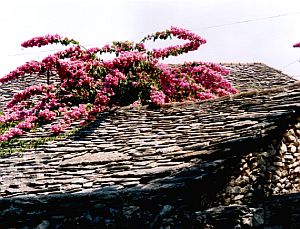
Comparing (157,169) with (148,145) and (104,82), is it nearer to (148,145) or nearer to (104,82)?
(148,145)

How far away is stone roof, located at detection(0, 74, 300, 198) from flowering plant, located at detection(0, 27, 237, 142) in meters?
1.39

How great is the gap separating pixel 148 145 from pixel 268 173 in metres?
1.87

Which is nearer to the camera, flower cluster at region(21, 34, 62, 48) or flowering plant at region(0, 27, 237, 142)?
flowering plant at region(0, 27, 237, 142)

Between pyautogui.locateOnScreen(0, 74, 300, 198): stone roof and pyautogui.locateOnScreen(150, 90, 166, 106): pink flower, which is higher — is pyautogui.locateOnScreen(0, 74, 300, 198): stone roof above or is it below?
below

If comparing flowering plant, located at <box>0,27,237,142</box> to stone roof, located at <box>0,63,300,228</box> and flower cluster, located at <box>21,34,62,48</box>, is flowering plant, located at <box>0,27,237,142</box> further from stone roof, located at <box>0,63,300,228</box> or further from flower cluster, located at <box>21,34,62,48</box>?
stone roof, located at <box>0,63,300,228</box>

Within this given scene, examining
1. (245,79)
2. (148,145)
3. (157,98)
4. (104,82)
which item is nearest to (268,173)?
(148,145)

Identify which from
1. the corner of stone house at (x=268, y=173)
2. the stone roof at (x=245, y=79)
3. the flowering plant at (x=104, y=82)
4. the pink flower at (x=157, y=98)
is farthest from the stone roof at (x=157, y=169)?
the stone roof at (x=245, y=79)

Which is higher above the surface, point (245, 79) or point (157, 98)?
point (157, 98)

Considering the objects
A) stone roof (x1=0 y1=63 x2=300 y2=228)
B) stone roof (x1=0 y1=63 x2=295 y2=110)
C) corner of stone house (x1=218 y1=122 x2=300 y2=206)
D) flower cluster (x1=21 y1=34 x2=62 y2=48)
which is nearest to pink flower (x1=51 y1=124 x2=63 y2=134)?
stone roof (x1=0 y1=63 x2=300 y2=228)

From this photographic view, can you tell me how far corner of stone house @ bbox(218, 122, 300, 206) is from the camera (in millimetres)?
6262

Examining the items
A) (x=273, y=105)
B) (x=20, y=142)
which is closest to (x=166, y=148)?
(x=273, y=105)

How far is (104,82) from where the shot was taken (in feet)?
36.7

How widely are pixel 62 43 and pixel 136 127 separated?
186 inches

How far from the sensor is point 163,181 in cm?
576
